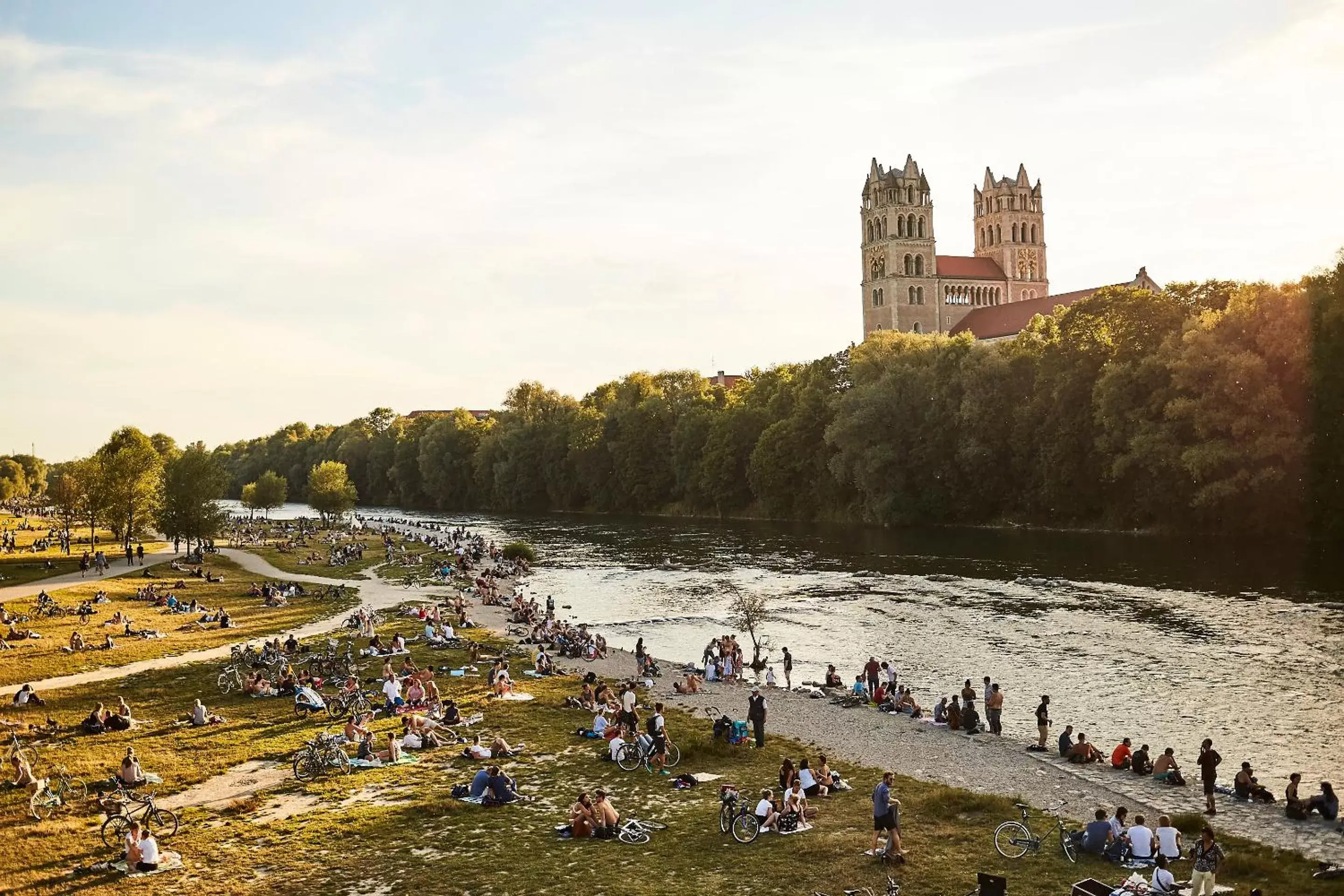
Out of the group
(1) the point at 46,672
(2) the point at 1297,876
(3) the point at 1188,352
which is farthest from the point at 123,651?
(3) the point at 1188,352

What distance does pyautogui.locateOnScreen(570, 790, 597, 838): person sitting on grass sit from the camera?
19.0 m

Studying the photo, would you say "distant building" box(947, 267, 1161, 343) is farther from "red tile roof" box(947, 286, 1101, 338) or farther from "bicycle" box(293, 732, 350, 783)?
"bicycle" box(293, 732, 350, 783)

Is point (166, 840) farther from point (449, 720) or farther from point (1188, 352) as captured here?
point (1188, 352)

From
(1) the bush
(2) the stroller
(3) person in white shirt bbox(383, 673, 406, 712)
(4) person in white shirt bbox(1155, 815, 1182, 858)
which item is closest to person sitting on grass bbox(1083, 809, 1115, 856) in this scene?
(4) person in white shirt bbox(1155, 815, 1182, 858)

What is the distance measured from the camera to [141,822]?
18891 millimetres

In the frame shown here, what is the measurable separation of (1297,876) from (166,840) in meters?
18.9

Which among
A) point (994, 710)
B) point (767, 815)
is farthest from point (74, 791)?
point (994, 710)

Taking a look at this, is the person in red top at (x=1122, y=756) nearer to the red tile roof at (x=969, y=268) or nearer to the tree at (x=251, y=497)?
the tree at (x=251, y=497)

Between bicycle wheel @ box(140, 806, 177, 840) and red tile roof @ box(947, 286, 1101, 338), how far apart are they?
14332 cm

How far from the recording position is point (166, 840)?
61.8 ft

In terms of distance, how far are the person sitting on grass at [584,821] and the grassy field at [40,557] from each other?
52892 millimetres

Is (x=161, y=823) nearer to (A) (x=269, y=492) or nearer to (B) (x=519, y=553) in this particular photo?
(B) (x=519, y=553)

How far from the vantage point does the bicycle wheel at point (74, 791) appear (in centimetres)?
2116

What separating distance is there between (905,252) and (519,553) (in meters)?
120
